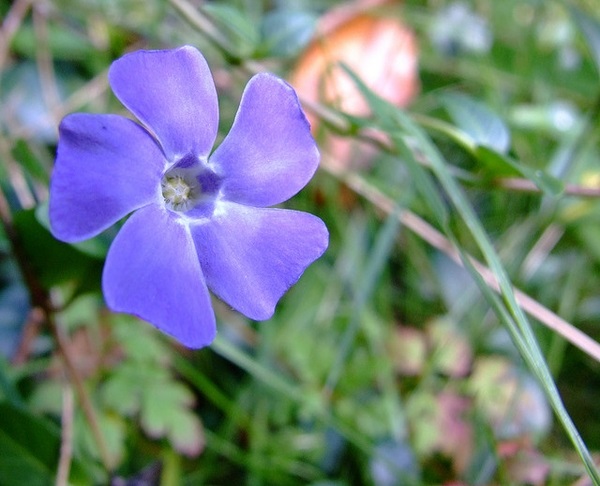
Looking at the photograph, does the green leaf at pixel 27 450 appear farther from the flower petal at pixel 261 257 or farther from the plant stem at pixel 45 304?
the flower petal at pixel 261 257

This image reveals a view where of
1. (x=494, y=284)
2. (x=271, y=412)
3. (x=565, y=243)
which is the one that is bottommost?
(x=271, y=412)

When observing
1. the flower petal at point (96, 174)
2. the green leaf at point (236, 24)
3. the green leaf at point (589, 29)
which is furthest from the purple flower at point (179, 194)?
the green leaf at point (589, 29)

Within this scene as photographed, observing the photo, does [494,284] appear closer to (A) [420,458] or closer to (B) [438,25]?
(A) [420,458]

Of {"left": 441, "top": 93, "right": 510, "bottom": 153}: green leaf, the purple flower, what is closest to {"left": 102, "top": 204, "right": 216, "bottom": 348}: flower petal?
the purple flower

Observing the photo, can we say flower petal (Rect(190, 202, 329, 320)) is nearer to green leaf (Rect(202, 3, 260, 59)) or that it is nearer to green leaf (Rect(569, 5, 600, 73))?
green leaf (Rect(202, 3, 260, 59))

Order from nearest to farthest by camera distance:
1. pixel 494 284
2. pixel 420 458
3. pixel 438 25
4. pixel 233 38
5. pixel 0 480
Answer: pixel 0 480 < pixel 494 284 < pixel 420 458 < pixel 233 38 < pixel 438 25

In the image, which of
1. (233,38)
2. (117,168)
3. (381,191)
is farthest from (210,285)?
(233,38)

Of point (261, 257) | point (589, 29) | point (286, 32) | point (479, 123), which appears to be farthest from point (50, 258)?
point (589, 29)

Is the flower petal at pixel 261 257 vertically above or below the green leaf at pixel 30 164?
above
